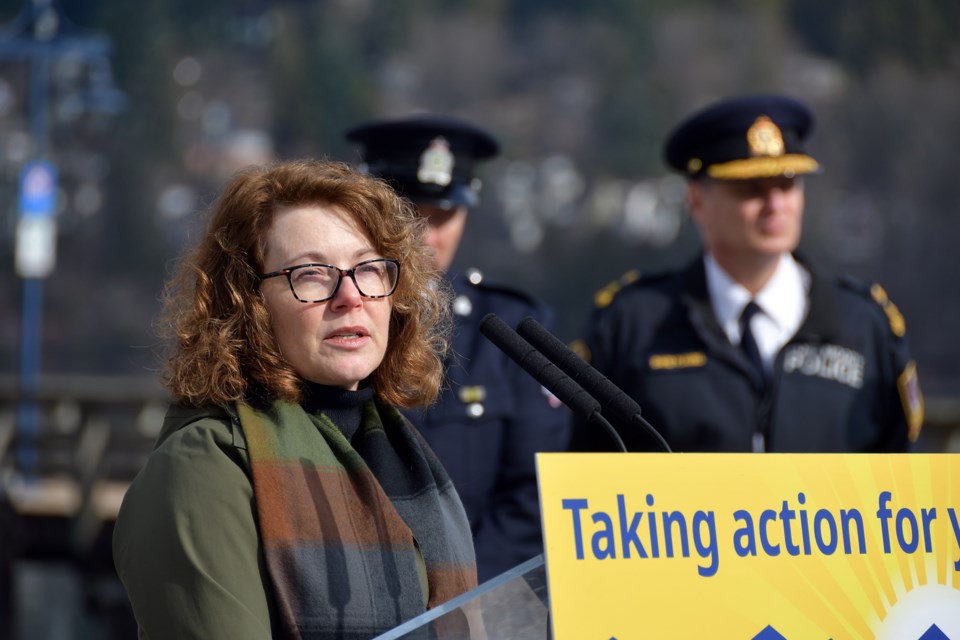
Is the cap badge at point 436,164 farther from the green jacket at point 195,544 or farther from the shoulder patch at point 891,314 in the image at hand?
the green jacket at point 195,544

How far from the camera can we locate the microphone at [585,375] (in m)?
1.87

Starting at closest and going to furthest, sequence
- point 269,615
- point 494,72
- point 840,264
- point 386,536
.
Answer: point 269,615, point 386,536, point 840,264, point 494,72

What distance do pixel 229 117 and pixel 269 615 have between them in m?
31.5

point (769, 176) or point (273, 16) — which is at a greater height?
point (273, 16)

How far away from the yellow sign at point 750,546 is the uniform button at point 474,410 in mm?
1917

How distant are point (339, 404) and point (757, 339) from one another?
1.99 metres

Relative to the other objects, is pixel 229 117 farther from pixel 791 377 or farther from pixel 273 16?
pixel 791 377

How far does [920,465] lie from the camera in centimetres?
183

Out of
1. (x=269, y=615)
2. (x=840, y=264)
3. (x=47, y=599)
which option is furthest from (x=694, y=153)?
(x=840, y=264)

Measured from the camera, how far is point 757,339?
3787 mm

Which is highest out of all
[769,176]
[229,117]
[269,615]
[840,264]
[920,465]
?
[229,117]

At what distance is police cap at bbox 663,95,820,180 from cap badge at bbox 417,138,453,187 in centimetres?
75

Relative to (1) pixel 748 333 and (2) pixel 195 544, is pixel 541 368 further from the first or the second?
(1) pixel 748 333

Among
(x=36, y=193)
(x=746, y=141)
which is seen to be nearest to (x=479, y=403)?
(x=746, y=141)
